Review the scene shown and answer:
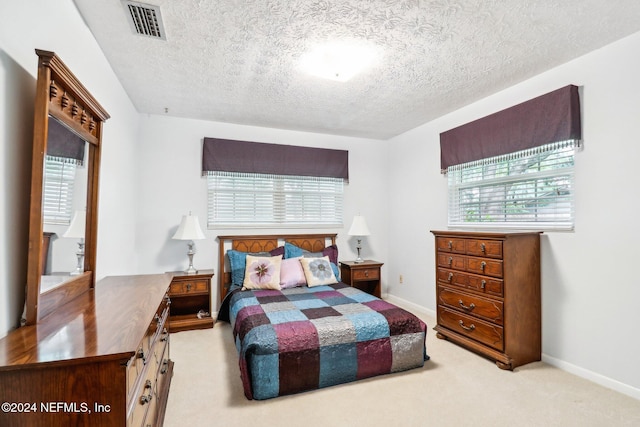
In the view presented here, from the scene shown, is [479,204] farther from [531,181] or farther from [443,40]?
[443,40]

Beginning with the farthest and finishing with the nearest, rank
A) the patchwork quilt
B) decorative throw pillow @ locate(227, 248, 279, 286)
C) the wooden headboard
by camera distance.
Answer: the wooden headboard < decorative throw pillow @ locate(227, 248, 279, 286) < the patchwork quilt

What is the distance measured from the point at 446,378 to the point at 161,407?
2044 mm

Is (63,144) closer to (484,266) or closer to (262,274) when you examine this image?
(262,274)

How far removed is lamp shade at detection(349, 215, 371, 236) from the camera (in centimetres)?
430

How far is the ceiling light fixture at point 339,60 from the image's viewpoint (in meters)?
2.30

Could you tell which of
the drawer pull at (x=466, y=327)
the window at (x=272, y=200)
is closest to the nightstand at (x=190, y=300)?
the window at (x=272, y=200)

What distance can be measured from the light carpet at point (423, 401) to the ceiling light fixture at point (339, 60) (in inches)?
99.4

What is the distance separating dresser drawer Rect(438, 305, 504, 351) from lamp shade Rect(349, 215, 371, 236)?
1.43 metres

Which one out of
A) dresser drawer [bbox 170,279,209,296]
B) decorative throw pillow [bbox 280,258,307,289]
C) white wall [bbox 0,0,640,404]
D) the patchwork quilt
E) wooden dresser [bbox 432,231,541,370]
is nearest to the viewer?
white wall [bbox 0,0,640,404]

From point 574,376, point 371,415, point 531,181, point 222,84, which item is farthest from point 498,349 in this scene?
point 222,84

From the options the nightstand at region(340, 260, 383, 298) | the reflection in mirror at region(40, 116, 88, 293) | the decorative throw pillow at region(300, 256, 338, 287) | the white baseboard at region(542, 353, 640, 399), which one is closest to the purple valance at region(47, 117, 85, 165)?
the reflection in mirror at region(40, 116, 88, 293)

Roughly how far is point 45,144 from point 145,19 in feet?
3.90

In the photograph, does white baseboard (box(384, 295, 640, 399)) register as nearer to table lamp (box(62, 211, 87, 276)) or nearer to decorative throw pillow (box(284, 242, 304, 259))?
decorative throw pillow (box(284, 242, 304, 259))

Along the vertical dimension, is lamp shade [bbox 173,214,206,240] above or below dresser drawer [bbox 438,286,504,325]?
above
